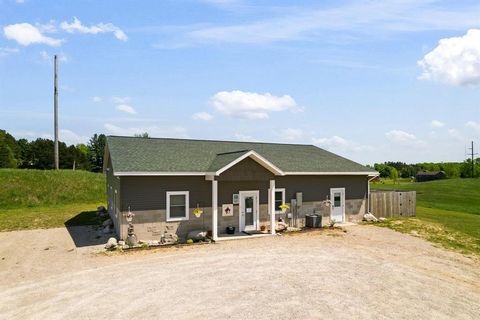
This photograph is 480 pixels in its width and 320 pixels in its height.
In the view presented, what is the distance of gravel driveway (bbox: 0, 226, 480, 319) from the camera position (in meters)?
9.05

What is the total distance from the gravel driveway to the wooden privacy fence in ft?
27.8

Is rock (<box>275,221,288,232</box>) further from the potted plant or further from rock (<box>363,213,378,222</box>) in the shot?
rock (<box>363,213,378,222</box>)

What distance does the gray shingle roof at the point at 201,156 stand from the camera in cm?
1823

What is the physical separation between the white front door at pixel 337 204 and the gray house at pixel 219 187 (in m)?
0.07

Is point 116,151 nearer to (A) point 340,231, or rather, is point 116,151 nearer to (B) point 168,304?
(B) point 168,304

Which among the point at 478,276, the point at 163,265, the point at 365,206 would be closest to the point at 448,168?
the point at 365,206

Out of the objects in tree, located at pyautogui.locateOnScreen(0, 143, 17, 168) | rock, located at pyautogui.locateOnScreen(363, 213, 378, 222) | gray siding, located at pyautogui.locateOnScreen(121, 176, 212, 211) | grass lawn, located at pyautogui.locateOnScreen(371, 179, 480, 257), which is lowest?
grass lawn, located at pyautogui.locateOnScreen(371, 179, 480, 257)

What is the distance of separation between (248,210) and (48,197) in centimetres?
2258

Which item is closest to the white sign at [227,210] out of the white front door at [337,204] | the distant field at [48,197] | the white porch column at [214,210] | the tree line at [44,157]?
the white porch column at [214,210]

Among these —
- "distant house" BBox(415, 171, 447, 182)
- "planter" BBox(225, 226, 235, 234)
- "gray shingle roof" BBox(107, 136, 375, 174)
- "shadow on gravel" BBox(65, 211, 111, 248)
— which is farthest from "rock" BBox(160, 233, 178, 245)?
"distant house" BBox(415, 171, 447, 182)

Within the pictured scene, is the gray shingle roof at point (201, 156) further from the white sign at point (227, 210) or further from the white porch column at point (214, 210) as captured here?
the white sign at point (227, 210)

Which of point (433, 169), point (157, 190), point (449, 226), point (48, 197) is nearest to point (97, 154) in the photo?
point (48, 197)

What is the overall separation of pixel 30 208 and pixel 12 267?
19099mm

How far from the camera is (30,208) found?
99.8ft
